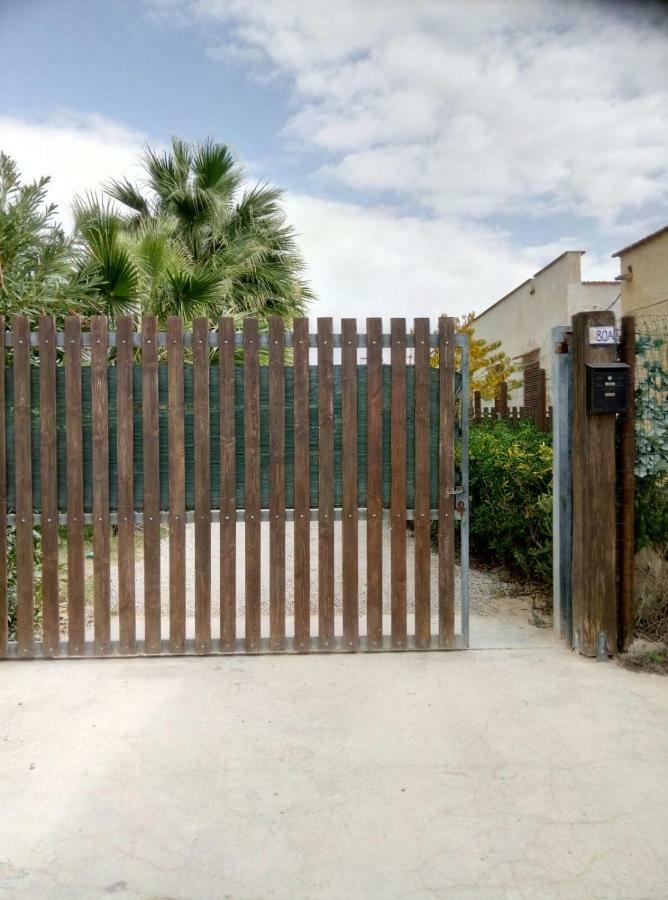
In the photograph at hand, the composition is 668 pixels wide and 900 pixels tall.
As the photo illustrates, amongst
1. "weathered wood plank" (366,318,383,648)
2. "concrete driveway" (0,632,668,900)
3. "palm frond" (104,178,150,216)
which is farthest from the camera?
"palm frond" (104,178,150,216)

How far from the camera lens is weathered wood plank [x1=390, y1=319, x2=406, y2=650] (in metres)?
3.86

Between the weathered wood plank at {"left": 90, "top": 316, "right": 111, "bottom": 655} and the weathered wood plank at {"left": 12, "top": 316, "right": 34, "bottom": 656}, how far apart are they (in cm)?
37

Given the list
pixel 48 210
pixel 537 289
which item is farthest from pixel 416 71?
pixel 537 289

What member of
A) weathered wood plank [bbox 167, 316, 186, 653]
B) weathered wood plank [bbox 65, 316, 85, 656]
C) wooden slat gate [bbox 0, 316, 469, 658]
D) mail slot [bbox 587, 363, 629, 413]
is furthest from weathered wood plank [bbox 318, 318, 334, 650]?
mail slot [bbox 587, 363, 629, 413]

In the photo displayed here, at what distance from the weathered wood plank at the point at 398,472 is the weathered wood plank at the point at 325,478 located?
0.37m

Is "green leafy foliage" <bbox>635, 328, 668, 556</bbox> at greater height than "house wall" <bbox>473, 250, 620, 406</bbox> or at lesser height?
lesser

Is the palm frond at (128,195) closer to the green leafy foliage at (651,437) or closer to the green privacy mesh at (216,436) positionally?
the green privacy mesh at (216,436)

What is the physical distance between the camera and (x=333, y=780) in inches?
100.0

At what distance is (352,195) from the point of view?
12.1 metres

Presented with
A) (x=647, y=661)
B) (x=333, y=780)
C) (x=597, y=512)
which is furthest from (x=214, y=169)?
(x=333, y=780)

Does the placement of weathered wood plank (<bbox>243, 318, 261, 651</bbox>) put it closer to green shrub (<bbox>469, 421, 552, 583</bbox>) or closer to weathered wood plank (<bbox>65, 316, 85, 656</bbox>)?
weathered wood plank (<bbox>65, 316, 85, 656</bbox>)

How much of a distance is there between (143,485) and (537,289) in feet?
58.3

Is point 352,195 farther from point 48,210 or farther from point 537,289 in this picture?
point 537,289

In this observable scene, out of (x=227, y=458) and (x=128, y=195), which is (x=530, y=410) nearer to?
(x=227, y=458)
